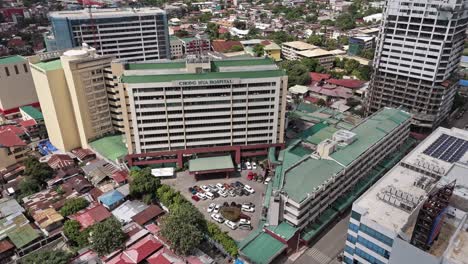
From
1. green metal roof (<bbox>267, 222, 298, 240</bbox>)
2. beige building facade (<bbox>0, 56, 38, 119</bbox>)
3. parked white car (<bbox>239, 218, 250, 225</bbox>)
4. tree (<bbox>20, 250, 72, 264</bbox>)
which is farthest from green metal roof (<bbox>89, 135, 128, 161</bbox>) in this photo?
green metal roof (<bbox>267, 222, 298, 240</bbox>)

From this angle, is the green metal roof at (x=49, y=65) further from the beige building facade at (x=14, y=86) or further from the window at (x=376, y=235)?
the window at (x=376, y=235)

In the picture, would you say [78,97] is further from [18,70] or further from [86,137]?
[18,70]

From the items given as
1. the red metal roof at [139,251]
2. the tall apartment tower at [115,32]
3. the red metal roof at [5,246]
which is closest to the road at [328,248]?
the red metal roof at [139,251]

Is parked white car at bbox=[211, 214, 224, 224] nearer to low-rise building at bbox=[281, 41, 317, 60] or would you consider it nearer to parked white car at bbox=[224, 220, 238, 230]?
parked white car at bbox=[224, 220, 238, 230]

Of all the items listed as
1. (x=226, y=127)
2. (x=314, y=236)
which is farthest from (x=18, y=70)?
(x=314, y=236)

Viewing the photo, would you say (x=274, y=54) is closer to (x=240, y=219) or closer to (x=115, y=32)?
(x=115, y=32)

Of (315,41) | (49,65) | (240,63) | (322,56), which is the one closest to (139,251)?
(240,63)
